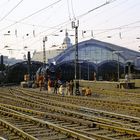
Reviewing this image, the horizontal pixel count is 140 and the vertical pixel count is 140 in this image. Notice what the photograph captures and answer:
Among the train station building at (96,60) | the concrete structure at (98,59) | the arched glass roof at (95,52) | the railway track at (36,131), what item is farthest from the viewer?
the arched glass roof at (95,52)

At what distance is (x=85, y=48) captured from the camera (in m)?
122

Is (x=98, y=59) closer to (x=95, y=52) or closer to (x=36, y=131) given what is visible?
(x=95, y=52)

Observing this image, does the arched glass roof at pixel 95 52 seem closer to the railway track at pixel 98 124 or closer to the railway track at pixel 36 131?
the railway track at pixel 98 124

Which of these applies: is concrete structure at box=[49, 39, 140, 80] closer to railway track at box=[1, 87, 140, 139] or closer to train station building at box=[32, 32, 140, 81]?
train station building at box=[32, 32, 140, 81]

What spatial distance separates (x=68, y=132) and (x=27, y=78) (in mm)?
43288

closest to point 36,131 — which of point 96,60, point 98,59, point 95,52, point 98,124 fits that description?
point 98,124

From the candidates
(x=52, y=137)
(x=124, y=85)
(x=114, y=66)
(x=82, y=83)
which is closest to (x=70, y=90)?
(x=124, y=85)

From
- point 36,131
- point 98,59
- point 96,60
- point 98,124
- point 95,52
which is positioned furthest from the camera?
point 95,52

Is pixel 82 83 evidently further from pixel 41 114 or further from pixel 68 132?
pixel 68 132

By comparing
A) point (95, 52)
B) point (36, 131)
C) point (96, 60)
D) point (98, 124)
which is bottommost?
point (36, 131)

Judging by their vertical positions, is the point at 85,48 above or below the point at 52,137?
above

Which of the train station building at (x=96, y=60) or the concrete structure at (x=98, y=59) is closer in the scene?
the train station building at (x=96, y=60)

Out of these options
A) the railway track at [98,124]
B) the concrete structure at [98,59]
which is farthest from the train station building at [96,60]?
the railway track at [98,124]

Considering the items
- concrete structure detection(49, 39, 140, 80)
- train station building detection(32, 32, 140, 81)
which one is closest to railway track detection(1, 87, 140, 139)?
train station building detection(32, 32, 140, 81)
